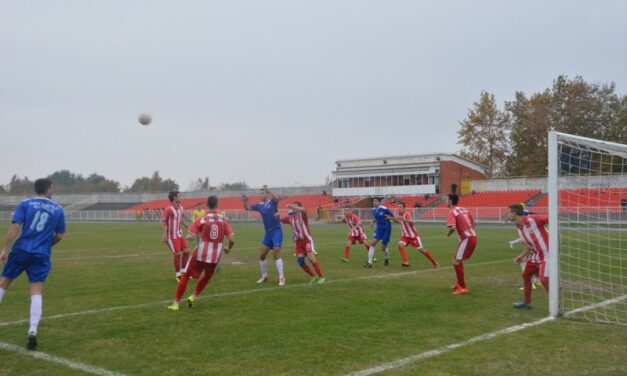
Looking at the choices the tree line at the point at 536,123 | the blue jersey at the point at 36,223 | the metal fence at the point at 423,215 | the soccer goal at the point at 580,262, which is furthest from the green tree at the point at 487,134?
the blue jersey at the point at 36,223

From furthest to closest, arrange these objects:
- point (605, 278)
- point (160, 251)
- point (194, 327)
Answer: point (160, 251) → point (605, 278) → point (194, 327)

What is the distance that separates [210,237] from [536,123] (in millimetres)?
53498

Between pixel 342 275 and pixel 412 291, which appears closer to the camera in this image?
pixel 412 291

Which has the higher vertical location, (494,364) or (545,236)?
(545,236)

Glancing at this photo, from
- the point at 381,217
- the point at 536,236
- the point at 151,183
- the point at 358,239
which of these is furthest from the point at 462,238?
the point at 151,183

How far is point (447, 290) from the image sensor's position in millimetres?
10633

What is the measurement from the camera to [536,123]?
181 ft

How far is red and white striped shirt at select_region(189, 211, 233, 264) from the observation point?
877 centimetres

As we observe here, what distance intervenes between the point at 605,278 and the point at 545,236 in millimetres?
4986

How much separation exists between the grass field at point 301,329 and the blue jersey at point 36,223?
49.2 inches

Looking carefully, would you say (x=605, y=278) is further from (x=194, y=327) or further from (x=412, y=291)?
(x=194, y=327)

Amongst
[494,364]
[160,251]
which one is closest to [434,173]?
[160,251]

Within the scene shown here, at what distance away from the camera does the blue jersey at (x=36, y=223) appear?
6.88 metres

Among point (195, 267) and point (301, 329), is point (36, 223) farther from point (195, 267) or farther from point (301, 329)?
point (301, 329)
